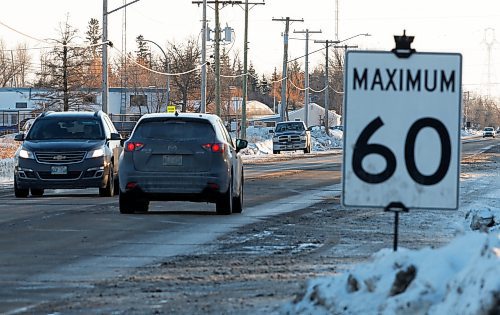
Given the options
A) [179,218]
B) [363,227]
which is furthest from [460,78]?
[179,218]

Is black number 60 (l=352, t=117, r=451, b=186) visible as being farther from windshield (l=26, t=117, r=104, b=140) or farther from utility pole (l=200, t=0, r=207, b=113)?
utility pole (l=200, t=0, r=207, b=113)

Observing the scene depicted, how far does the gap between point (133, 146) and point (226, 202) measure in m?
1.73

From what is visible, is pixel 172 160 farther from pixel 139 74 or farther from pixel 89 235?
pixel 139 74

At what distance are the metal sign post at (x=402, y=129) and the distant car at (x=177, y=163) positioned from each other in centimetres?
1051

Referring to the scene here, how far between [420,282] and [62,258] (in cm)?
628

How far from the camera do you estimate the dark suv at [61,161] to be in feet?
74.1

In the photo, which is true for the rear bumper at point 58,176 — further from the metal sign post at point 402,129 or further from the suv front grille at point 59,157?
the metal sign post at point 402,129

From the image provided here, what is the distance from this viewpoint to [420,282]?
7281mm

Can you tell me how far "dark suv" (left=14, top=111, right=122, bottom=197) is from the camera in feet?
74.1

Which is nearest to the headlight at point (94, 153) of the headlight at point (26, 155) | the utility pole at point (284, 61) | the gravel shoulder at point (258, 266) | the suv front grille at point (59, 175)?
the suv front grille at point (59, 175)

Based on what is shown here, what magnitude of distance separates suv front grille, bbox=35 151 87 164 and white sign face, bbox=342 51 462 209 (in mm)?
15299

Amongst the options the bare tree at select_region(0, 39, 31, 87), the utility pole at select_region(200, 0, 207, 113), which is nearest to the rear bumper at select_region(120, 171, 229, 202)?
the utility pole at select_region(200, 0, 207, 113)

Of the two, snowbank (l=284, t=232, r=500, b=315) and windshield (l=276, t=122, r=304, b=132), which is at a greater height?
snowbank (l=284, t=232, r=500, b=315)

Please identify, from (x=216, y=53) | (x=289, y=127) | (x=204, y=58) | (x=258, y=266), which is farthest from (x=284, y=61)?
(x=258, y=266)
